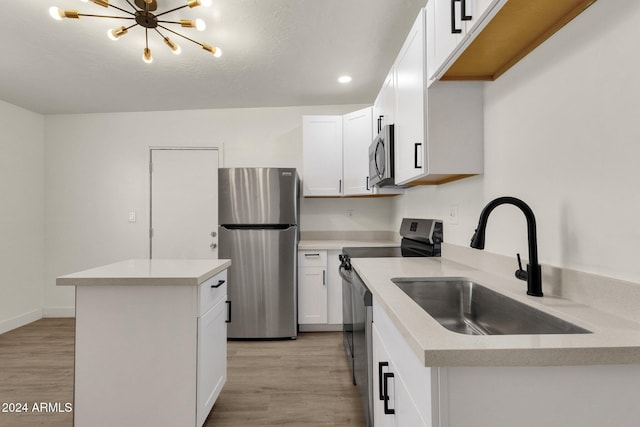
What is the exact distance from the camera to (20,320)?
3449 mm

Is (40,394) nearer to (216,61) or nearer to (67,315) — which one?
(67,315)

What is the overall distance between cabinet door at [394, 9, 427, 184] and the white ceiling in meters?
0.45

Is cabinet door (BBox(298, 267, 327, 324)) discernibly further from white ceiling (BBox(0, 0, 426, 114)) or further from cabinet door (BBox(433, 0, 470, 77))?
cabinet door (BBox(433, 0, 470, 77))

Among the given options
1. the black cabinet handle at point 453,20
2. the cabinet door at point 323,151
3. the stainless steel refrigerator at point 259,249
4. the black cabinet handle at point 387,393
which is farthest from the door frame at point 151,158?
the black cabinet handle at point 387,393

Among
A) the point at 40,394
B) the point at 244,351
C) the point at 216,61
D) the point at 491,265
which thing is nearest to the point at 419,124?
the point at 491,265

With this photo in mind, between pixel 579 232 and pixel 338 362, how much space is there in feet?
6.53

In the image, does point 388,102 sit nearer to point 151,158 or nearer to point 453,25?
point 453,25

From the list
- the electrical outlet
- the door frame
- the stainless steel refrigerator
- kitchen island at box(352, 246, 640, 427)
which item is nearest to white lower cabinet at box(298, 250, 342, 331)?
the stainless steel refrigerator

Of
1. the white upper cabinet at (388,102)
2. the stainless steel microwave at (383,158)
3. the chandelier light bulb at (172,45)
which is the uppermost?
the chandelier light bulb at (172,45)

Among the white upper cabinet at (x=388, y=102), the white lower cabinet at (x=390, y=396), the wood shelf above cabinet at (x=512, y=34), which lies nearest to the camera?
the white lower cabinet at (x=390, y=396)

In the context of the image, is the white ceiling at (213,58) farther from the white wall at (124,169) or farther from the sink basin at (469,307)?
the sink basin at (469,307)

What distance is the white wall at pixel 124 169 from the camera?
371cm

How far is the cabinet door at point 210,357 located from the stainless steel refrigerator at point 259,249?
108 cm

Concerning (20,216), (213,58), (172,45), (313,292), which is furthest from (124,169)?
(313,292)
